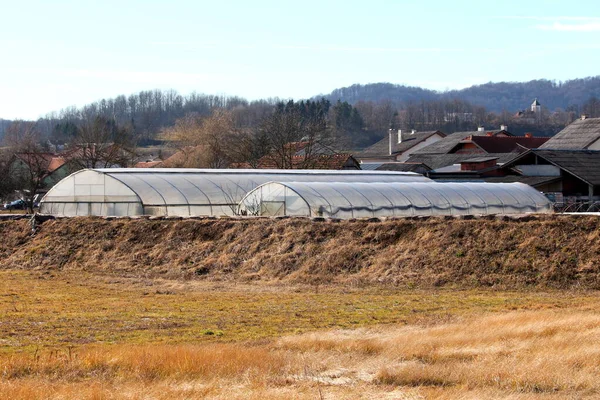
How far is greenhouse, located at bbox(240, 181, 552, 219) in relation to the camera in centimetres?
3834

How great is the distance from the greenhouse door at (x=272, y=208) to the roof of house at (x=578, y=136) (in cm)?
4248

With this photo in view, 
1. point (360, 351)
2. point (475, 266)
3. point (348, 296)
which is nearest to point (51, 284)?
point (348, 296)

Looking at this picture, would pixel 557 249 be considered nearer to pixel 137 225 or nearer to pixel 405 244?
pixel 405 244

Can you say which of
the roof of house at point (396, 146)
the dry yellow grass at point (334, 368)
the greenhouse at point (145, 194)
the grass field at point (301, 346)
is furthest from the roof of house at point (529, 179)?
the roof of house at point (396, 146)

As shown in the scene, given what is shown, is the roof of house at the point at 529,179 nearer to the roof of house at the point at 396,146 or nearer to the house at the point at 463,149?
the house at the point at 463,149

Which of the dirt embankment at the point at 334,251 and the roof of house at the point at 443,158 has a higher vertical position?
the roof of house at the point at 443,158

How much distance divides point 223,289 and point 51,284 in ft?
19.9

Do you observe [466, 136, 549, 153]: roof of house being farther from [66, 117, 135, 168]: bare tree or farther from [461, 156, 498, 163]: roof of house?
[66, 117, 135, 168]: bare tree

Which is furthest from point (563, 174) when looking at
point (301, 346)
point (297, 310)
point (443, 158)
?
point (301, 346)

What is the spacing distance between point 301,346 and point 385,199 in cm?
2519

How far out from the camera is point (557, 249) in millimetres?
27625

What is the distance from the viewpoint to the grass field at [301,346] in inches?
480

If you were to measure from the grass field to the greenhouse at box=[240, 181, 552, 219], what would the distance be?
43.9 ft

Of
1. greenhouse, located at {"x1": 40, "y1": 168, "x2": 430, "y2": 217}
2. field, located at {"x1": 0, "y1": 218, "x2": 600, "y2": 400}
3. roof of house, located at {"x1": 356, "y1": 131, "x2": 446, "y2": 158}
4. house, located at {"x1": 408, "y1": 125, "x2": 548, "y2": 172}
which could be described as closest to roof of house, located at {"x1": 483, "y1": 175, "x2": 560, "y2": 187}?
house, located at {"x1": 408, "y1": 125, "x2": 548, "y2": 172}
